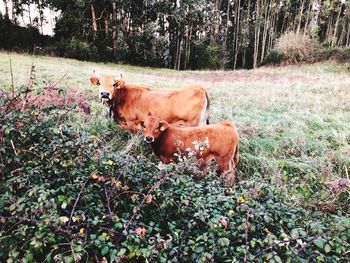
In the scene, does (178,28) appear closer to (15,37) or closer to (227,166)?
(15,37)

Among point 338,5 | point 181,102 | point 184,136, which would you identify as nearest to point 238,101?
point 181,102

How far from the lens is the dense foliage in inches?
1337

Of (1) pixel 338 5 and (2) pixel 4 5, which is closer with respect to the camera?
(2) pixel 4 5

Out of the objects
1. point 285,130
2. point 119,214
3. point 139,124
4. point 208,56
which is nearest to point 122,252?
point 119,214

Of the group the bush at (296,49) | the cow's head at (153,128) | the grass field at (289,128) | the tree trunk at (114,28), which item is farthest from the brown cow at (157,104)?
the bush at (296,49)

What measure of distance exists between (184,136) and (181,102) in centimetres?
148

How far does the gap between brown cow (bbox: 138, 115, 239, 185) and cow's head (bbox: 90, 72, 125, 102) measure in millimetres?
1451

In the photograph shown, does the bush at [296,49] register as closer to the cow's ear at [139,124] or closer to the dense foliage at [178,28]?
the dense foliage at [178,28]

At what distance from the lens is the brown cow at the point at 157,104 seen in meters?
7.29

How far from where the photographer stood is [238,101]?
1152 centimetres

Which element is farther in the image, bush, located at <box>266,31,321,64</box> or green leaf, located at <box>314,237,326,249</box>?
bush, located at <box>266,31,321,64</box>

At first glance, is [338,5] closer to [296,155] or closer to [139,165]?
[296,155]

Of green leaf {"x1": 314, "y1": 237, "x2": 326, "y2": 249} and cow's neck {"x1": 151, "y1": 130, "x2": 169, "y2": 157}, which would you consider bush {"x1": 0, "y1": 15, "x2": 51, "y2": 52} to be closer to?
cow's neck {"x1": 151, "y1": 130, "x2": 169, "y2": 157}

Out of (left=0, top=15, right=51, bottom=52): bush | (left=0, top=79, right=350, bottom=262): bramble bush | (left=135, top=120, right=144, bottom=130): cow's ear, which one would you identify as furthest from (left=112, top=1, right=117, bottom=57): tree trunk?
(left=0, top=79, right=350, bottom=262): bramble bush
